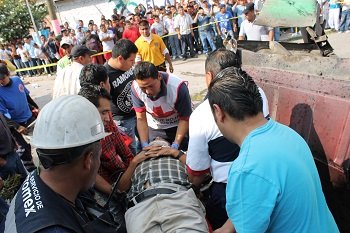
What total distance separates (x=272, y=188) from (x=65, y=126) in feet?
2.92

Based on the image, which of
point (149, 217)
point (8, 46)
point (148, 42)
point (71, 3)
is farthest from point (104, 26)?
point (71, 3)

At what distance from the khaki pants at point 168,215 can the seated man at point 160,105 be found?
1.20 meters

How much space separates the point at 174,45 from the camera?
40.3 ft

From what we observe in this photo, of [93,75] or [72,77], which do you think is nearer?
[93,75]

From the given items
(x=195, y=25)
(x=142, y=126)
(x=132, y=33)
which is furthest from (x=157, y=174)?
(x=195, y=25)

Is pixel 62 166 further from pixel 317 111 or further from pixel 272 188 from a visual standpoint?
pixel 317 111

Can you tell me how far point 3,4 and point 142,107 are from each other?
22879mm

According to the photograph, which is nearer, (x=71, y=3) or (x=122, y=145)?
(x=122, y=145)

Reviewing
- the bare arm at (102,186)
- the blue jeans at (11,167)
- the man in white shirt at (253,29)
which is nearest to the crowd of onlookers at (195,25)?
the man in white shirt at (253,29)

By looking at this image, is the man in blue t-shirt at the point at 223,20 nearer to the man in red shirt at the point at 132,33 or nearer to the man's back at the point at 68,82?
the man in red shirt at the point at 132,33

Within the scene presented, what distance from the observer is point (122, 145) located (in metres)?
2.74

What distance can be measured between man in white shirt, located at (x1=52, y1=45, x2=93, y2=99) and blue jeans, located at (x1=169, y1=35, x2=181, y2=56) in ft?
27.6

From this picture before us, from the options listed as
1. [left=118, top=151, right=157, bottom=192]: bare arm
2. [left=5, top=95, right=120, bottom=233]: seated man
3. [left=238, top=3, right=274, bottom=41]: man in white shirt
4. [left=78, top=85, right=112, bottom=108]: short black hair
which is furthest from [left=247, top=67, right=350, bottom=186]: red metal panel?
[left=238, top=3, right=274, bottom=41]: man in white shirt

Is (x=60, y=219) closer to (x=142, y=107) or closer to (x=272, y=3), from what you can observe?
(x=142, y=107)
